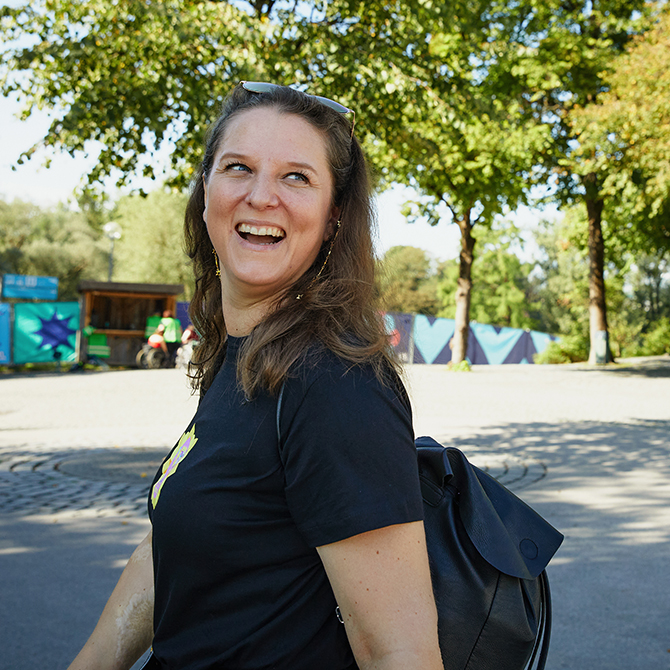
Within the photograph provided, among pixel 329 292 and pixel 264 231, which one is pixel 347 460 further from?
pixel 264 231

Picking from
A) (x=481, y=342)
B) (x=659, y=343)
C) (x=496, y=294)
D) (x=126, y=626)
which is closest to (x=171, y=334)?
(x=481, y=342)

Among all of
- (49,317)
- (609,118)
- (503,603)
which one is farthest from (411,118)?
(49,317)

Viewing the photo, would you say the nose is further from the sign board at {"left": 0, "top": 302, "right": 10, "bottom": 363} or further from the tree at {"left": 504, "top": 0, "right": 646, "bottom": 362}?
the sign board at {"left": 0, "top": 302, "right": 10, "bottom": 363}

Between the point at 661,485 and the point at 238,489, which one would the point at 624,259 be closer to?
the point at 661,485

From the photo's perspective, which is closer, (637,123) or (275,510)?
(275,510)

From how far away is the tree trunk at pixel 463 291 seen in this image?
72.4 feet

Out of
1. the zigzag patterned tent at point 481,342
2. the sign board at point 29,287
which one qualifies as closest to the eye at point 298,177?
the sign board at point 29,287

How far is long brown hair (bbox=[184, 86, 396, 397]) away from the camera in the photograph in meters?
1.32

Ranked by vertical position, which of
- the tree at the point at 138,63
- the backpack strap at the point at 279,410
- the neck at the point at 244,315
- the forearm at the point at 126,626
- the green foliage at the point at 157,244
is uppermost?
the green foliage at the point at 157,244

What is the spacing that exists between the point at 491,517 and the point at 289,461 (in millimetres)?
443

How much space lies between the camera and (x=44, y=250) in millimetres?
38906

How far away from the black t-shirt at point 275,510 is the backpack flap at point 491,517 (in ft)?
0.63

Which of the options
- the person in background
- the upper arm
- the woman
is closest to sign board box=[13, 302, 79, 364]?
the person in background

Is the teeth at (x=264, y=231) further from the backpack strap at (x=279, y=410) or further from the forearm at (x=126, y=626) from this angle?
the forearm at (x=126, y=626)
